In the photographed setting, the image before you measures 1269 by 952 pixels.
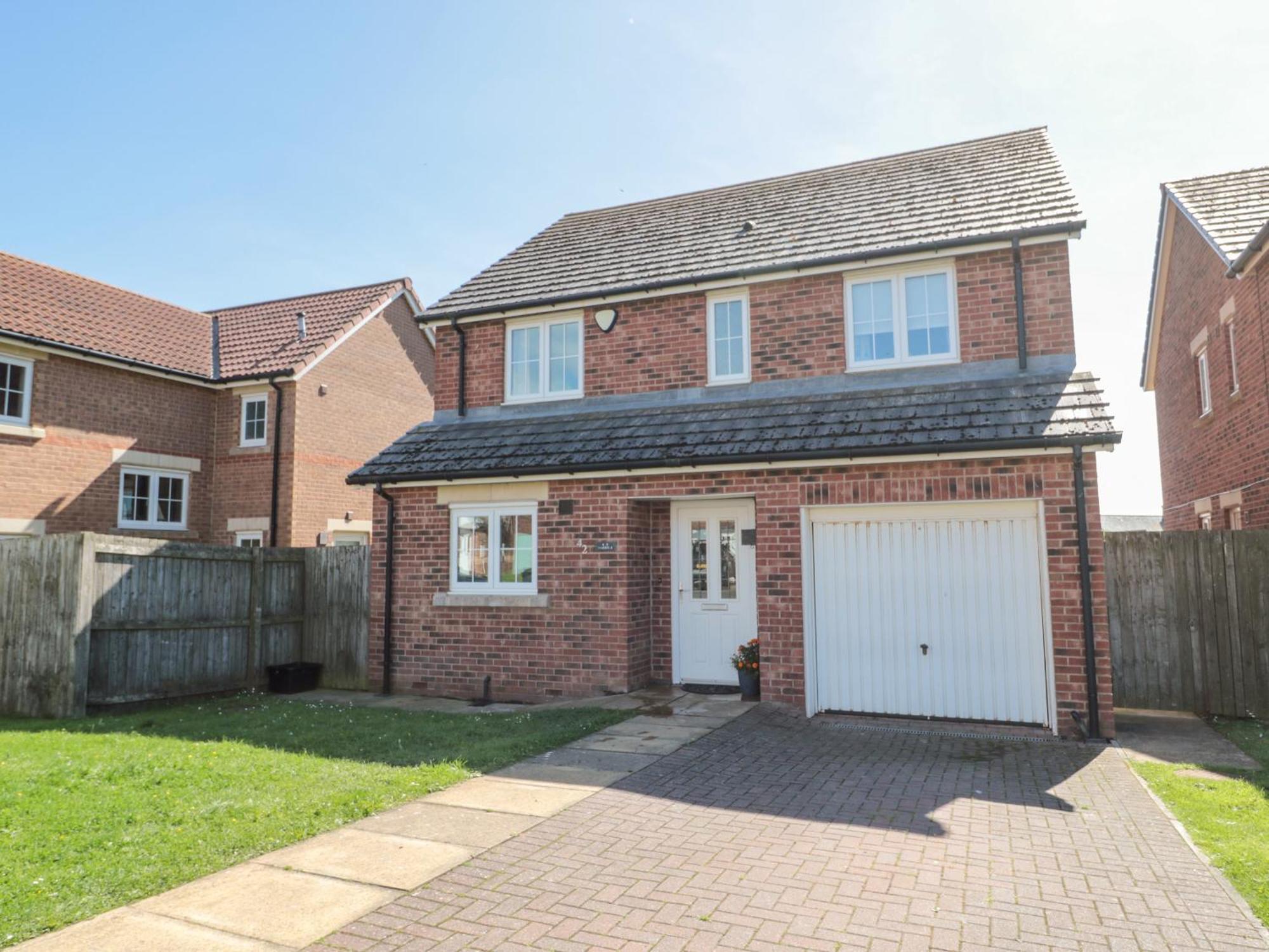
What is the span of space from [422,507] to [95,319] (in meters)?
11.0

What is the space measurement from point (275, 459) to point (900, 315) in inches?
530

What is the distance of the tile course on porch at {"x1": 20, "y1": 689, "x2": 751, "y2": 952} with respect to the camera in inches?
158

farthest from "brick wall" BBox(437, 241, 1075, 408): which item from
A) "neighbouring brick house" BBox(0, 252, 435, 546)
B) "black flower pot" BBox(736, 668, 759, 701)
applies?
"neighbouring brick house" BBox(0, 252, 435, 546)

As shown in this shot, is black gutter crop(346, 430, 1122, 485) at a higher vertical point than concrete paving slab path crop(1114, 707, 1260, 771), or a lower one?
higher

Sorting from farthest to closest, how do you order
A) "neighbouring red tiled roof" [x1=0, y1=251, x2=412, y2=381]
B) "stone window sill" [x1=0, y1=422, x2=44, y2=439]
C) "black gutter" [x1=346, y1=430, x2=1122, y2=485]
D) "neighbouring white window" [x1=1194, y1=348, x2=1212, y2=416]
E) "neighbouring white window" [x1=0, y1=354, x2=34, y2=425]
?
"neighbouring red tiled roof" [x1=0, y1=251, x2=412, y2=381], "neighbouring white window" [x1=0, y1=354, x2=34, y2=425], "stone window sill" [x1=0, y1=422, x2=44, y2=439], "neighbouring white window" [x1=1194, y1=348, x2=1212, y2=416], "black gutter" [x1=346, y1=430, x2=1122, y2=485]

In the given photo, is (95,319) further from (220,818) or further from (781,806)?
(781,806)

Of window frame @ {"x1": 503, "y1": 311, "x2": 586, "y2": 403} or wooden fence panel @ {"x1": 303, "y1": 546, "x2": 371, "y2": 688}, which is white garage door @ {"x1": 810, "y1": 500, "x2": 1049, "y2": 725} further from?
wooden fence panel @ {"x1": 303, "y1": 546, "x2": 371, "y2": 688}

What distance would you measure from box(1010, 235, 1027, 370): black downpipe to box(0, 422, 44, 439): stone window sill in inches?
650

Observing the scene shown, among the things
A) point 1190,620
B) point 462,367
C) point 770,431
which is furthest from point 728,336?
point 1190,620

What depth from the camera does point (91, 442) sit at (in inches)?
643

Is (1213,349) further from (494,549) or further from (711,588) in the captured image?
(494,549)

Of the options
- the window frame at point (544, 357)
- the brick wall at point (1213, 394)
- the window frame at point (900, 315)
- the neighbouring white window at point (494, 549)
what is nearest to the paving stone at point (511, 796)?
the neighbouring white window at point (494, 549)

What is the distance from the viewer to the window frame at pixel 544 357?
12367 mm

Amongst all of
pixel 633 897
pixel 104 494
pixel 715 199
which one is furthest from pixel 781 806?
pixel 104 494
